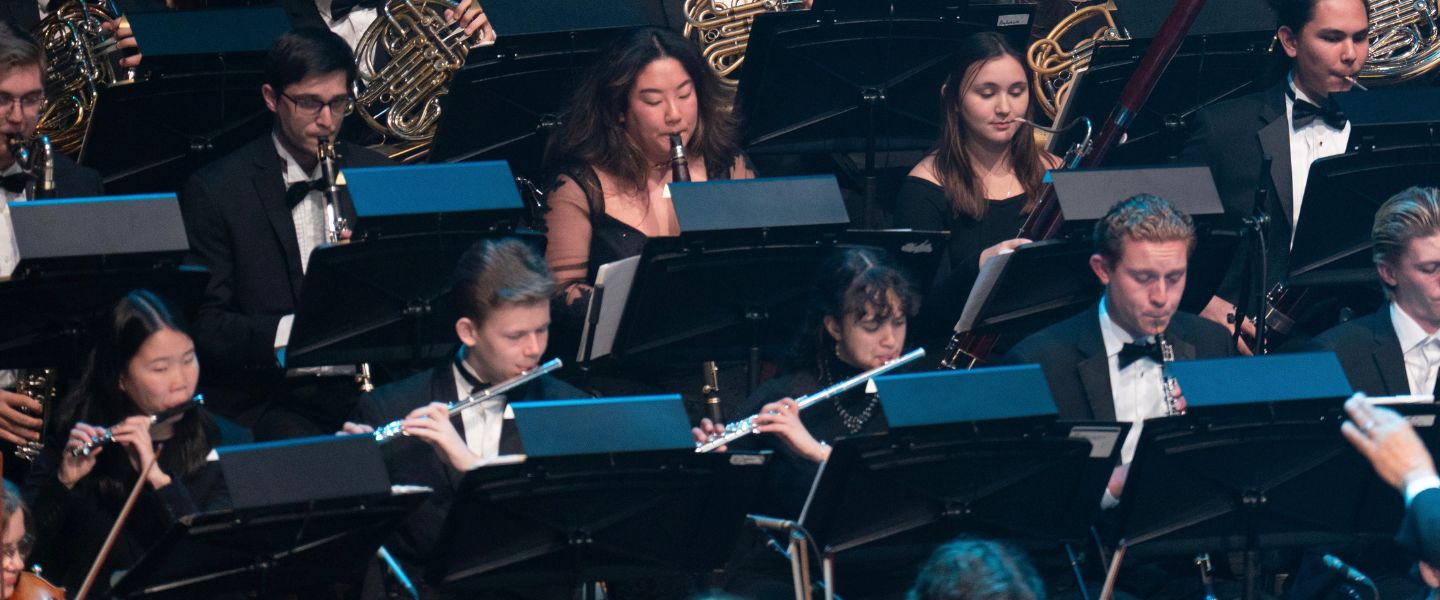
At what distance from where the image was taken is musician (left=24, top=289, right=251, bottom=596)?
13.6 feet

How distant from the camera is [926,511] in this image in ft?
13.2

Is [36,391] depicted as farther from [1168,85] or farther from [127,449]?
[1168,85]

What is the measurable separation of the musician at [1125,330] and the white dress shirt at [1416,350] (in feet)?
1.80

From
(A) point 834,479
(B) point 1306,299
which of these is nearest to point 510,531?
(A) point 834,479

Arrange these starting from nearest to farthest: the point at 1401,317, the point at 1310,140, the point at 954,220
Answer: the point at 1401,317, the point at 954,220, the point at 1310,140

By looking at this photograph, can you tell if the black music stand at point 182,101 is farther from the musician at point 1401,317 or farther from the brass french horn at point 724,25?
the musician at point 1401,317

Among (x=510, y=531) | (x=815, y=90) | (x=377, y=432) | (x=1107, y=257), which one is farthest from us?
(x=815, y=90)

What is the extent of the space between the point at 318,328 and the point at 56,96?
1.93 metres

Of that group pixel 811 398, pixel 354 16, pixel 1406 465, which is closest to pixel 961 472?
pixel 811 398

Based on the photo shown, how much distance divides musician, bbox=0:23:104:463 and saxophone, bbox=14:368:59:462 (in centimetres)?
2

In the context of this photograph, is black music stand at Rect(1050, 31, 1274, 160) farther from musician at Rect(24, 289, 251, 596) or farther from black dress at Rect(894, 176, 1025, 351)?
musician at Rect(24, 289, 251, 596)

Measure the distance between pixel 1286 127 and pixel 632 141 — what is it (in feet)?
6.06

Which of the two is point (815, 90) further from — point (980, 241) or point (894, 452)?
point (894, 452)

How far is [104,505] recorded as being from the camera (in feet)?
13.8
